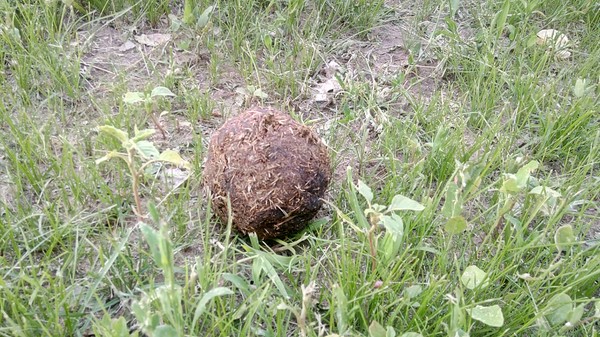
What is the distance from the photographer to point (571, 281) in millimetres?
1979

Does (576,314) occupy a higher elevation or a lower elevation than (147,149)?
lower

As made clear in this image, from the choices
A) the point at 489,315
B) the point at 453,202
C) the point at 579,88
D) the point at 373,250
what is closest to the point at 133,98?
the point at 373,250

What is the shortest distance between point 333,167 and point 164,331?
1.24 metres

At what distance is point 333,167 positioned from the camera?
2.52 metres

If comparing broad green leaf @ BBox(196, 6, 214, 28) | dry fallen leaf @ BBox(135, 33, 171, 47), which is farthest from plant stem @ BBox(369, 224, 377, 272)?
dry fallen leaf @ BBox(135, 33, 171, 47)

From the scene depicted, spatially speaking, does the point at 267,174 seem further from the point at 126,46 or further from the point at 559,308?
the point at 126,46

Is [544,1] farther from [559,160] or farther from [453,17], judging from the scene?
[559,160]

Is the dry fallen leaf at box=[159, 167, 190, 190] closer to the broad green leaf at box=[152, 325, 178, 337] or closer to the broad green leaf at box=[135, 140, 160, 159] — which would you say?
the broad green leaf at box=[135, 140, 160, 159]

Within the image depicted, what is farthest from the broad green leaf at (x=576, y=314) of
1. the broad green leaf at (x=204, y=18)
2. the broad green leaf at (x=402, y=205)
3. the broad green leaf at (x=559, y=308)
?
the broad green leaf at (x=204, y=18)

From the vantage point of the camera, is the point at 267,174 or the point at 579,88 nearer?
the point at 267,174

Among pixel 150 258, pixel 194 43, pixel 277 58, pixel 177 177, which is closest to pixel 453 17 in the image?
pixel 277 58

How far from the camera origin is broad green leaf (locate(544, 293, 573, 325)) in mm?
1751

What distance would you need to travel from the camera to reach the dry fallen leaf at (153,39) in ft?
10.4

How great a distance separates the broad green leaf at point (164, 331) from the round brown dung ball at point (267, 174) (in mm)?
676
